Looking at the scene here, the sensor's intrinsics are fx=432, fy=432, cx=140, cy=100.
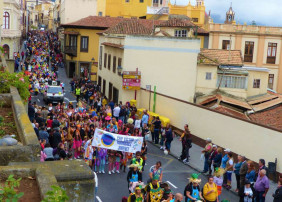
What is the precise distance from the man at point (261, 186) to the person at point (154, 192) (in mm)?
3761

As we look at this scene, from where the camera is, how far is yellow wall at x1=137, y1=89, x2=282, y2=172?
17203mm

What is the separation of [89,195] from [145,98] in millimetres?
23457

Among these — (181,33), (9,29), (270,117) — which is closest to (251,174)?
(270,117)

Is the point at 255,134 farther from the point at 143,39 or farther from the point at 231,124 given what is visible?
the point at 143,39

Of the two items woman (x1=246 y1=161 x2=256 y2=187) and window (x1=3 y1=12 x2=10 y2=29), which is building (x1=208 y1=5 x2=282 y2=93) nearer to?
window (x1=3 y1=12 x2=10 y2=29)

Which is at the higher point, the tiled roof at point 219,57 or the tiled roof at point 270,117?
the tiled roof at point 219,57

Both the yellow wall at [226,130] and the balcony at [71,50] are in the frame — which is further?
the balcony at [71,50]

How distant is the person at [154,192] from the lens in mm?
10625

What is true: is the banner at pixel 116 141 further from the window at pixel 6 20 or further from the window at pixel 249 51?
the window at pixel 6 20

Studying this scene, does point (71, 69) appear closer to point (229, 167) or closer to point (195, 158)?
point (195, 158)

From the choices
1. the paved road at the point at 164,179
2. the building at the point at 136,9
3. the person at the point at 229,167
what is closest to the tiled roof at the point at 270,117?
the paved road at the point at 164,179

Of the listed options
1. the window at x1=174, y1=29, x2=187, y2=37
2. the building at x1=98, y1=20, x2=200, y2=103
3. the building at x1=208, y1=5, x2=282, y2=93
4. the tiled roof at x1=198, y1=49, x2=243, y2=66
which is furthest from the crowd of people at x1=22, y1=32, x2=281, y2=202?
the building at x1=208, y1=5, x2=282, y2=93

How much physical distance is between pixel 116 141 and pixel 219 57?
1991cm

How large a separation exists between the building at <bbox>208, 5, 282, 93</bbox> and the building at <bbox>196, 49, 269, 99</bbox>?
52.4ft
